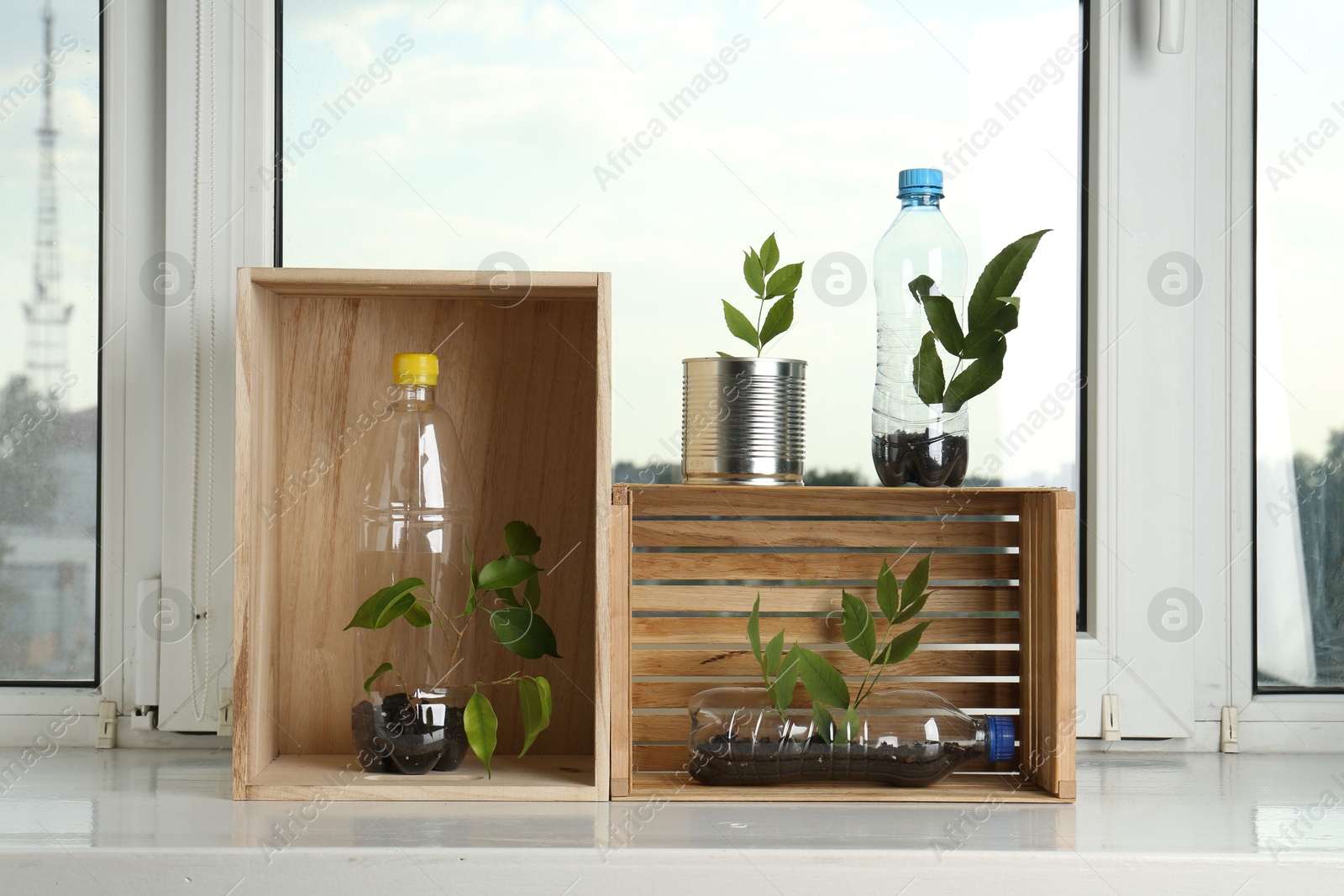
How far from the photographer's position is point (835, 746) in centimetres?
89

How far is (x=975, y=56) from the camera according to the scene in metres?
1.12

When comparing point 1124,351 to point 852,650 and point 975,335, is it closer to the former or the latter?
point 975,335

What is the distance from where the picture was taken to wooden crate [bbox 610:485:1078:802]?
976 mm

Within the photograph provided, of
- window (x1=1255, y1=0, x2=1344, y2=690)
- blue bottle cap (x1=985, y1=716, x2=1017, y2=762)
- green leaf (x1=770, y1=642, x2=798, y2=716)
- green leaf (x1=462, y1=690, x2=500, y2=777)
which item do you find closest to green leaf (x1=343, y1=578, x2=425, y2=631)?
green leaf (x1=462, y1=690, x2=500, y2=777)

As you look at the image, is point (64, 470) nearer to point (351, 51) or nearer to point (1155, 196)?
point (351, 51)

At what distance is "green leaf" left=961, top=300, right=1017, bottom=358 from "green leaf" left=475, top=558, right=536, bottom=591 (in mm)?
427

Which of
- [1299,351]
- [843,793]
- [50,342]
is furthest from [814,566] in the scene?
[50,342]

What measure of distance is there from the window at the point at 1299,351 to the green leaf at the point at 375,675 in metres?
0.92

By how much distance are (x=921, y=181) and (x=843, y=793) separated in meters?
0.55

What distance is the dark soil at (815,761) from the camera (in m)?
0.89

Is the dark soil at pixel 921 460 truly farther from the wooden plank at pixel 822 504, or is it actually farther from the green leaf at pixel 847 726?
the green leaf at pixel 847 726

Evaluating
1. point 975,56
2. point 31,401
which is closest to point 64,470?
point 31,401

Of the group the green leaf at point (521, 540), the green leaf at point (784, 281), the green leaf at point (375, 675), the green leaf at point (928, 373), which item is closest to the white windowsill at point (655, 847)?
the green leaf at point (375, 675)

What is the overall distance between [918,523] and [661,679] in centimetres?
30
